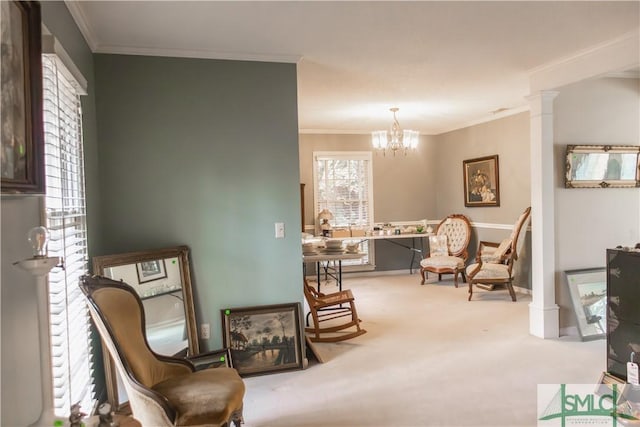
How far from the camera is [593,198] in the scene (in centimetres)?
416

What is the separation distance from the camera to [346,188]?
23.9ft

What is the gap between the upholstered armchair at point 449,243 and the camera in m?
6.54

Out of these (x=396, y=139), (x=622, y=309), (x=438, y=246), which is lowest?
(x=622, y=309)

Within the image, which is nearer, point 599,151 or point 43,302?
point 43,302

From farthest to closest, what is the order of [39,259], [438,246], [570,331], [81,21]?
[438,246] → [570,331] → [81,21] → [39,259]

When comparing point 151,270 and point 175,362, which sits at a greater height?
point 151,270

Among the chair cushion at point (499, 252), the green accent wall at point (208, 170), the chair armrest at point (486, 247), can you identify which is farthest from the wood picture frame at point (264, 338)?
the chair armrest at point (486, 247)

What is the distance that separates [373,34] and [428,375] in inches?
99.6

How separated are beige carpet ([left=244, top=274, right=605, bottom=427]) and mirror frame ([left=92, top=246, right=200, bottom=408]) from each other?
58 cm

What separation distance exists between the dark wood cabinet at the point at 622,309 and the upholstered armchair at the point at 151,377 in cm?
272

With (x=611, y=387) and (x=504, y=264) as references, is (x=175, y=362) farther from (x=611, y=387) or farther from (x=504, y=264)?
(x=504, y=264)

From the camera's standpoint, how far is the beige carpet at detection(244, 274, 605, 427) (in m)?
2.63

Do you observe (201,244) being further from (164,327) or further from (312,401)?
(312,401)

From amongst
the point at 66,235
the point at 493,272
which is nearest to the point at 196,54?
the point at 66,235
